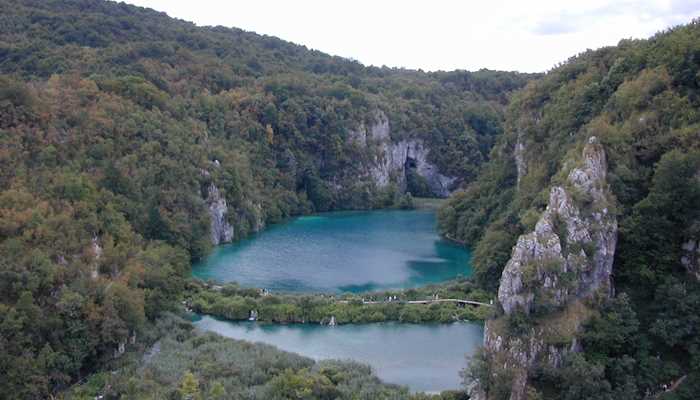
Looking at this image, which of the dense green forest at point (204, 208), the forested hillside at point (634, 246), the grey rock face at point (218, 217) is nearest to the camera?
the forested hillside at point (634, 246)

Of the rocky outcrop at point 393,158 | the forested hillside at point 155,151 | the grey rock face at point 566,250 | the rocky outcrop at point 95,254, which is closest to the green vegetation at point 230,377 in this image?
the forested hillside at point 155,151

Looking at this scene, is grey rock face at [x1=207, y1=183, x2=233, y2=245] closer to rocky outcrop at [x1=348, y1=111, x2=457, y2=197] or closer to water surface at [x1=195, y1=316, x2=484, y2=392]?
water surface at [x1=195, y1=316, x2=484, y2=392]

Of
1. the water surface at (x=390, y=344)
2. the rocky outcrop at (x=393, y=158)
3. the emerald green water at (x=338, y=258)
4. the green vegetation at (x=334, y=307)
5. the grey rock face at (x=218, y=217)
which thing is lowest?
the water surface at (x=390, y=344)

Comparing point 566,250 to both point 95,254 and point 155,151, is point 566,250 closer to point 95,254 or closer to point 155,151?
point 95,254

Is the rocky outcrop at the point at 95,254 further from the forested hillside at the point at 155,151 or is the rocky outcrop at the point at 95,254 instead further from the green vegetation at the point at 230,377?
the green vegetation at the point at 230,377

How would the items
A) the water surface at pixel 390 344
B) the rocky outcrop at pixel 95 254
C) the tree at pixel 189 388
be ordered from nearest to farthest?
the tree at pixel 189 388 → the water surface at pixel 390 344 → the rocky outcrop at pixel 95 254

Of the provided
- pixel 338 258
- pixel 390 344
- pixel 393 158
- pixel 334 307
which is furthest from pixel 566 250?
pixel 393 158

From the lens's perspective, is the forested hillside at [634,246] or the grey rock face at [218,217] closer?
the forested hillside at [634,246]
